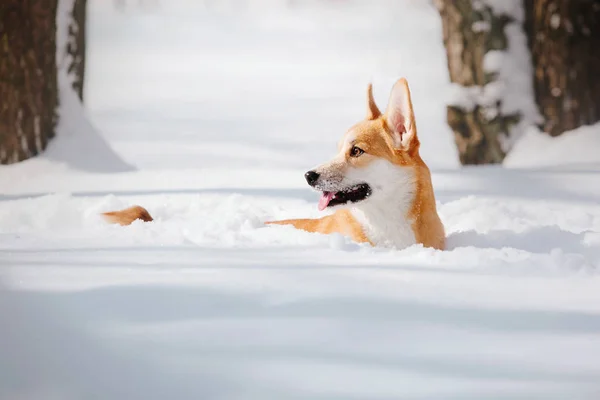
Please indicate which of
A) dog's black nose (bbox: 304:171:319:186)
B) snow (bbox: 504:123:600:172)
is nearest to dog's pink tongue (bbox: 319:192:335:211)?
dog's black nose (bbox: 304:171:319:186)

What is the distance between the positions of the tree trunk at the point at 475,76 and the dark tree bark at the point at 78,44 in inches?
154

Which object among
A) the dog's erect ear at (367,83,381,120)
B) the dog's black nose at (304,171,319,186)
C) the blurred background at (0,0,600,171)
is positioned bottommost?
the blurred background at (0,0,600,171)

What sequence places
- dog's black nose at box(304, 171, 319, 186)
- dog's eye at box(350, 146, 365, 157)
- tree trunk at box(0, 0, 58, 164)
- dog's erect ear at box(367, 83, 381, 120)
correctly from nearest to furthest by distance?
dog's black nose at box(304, 171, 319, 186) < dog's eye at box(350, 146, 365, 157) < dog's erect ear at box(367, 83, 381, 120) < tree trunk at box(0, 0, 58, 164)

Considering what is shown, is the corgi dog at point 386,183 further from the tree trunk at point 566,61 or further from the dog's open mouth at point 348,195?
the tree trunk at point 566,61

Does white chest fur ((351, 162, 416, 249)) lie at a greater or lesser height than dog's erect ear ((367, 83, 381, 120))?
lesser

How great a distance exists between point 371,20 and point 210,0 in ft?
16.7

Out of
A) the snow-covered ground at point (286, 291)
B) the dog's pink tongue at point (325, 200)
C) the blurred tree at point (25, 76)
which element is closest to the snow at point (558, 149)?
the snow-covered ground at point (286, 291)

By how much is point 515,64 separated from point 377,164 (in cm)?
360

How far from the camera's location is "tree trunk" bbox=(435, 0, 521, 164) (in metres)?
7.05

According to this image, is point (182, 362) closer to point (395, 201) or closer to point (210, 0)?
point (395, 201)

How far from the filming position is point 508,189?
6.09m

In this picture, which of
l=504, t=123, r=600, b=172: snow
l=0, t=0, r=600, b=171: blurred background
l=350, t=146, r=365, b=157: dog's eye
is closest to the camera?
l=350, t=146, r=365, b=157: dog's eye

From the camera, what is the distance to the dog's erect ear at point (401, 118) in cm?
397

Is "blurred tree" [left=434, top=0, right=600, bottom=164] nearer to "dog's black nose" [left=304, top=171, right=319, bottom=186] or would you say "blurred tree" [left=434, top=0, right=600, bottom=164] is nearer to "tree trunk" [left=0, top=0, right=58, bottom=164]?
"dog's black nose" [left=304, top=171, right=319, bottom=186]
